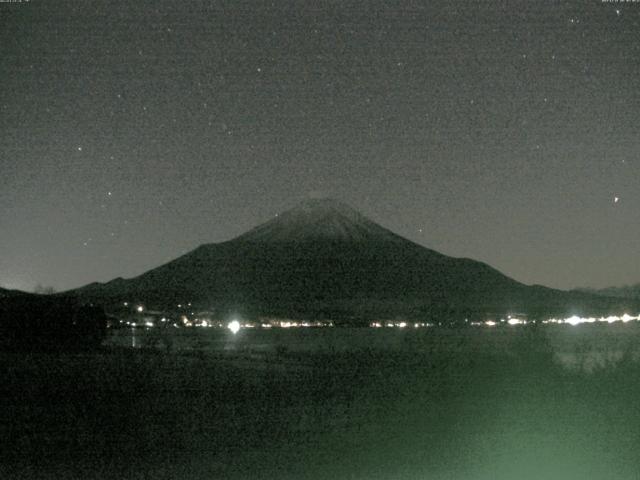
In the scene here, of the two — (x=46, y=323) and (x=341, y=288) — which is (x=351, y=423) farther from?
(x=341, y=288)

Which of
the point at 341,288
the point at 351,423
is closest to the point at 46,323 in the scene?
the point at 351,423

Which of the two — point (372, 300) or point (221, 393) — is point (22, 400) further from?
point (372, 300)

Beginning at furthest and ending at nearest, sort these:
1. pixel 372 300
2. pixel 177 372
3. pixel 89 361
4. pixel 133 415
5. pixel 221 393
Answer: pixel 372 300, pixel 89 361, pixel 177 372, pixel 221 393, pixel 133 415

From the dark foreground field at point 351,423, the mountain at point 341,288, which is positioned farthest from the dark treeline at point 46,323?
the mountain at point 341,288

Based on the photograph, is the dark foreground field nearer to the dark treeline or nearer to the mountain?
the dark treeline

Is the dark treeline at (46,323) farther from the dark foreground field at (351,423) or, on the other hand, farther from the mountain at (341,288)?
the mountain at (341,288)

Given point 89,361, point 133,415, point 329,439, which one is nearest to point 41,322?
point 89,361
